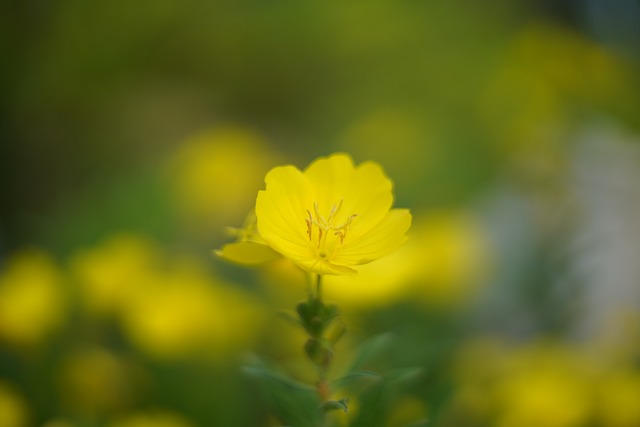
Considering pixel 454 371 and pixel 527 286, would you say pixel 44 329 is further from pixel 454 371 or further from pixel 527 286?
pixel 527 286

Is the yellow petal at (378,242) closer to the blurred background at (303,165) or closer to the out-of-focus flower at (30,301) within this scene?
the blurred background at (303,165)

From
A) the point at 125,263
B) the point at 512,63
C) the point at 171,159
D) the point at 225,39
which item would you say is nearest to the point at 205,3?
the point at 225,39

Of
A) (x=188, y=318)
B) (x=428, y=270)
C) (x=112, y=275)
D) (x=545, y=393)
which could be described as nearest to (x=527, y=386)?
(x=545, y=393)

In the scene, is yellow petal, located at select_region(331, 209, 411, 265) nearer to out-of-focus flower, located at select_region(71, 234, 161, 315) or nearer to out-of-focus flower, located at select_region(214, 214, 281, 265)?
out-of-focus flower, located at select_region(214, 214, 281, 265)

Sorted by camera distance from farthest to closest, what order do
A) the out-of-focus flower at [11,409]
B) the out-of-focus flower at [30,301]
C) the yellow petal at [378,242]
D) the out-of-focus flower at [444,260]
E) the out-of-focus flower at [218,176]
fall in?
the out-of-focus flower at [218,176], the out-of-focus flower at [444,260], the out-of-focus flower at [30,301], the out-of-focus flower at [11,409], the yellow petal at [378,242]

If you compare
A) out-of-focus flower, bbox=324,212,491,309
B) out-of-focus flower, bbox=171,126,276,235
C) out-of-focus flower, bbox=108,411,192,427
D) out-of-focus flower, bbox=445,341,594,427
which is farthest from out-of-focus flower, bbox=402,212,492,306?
out-of-focus flower, bbox=171,126,276,235

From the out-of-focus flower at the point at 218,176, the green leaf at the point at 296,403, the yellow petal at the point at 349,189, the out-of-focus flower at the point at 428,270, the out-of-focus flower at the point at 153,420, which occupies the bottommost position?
the green leaf at the point at 296,403

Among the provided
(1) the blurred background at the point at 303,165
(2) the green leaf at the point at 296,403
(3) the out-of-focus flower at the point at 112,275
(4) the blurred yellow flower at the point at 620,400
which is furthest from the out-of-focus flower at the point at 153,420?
(4) the blurred yellow flower at the point at 620,400
